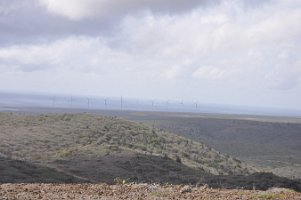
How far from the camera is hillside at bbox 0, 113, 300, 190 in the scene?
27.9 meters

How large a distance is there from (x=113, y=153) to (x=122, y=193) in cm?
2429

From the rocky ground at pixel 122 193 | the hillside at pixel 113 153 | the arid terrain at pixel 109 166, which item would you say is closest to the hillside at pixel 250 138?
the hillside at pixel 113 153

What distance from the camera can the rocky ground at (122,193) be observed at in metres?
15.4

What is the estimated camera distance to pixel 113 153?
40.4 m

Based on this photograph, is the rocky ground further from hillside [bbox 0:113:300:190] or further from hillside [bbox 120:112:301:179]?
hillside [bbox 120:112:301:179]

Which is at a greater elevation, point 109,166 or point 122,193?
point 122,193

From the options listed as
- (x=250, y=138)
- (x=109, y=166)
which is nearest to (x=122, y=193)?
(x=109, y=166)

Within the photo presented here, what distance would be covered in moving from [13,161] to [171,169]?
36.5ft

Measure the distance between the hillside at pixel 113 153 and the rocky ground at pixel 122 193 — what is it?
188 inches

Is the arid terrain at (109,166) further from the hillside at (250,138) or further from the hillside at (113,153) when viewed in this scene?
the hillside at (250,138)

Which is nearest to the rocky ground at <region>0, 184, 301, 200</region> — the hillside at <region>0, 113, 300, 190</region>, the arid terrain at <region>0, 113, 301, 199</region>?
the arid terrain at <region>0, 113, 301, 199</region>

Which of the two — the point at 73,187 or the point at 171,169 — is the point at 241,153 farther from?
the point at 73,187

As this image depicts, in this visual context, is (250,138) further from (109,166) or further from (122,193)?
(122,193)

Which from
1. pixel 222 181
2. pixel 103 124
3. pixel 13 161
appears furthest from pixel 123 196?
pixel 103 124
